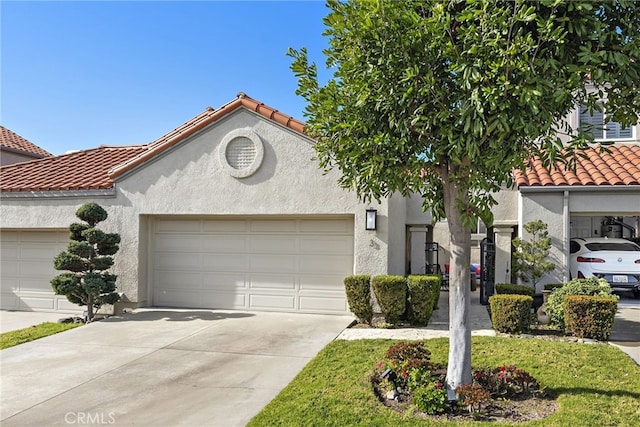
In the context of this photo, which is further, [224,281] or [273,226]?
[224,281]

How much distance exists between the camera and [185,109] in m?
14.1

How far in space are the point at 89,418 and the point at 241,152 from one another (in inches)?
278

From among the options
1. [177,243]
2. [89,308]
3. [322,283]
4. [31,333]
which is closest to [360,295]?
[322,283]

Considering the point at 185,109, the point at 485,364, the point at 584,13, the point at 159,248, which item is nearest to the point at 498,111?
the point at 584,13

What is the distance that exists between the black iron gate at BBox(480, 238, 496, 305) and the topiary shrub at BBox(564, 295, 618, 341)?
14.2 ft

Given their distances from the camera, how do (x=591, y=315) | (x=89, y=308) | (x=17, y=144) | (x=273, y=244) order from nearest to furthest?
(x=591, y=315)
(x=89, y=308)
(x=273, y=244)
(x=17, y=144)

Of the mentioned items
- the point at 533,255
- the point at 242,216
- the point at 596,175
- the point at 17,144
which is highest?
the point at 17,144

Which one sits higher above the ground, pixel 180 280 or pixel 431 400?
pixel 180 280

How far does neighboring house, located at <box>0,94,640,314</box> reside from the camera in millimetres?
10586

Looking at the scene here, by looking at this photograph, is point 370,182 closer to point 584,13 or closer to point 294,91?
point 294,91

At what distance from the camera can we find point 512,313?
8.31 metres

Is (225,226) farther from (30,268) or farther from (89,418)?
(89,418)

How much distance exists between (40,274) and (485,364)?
11626mm

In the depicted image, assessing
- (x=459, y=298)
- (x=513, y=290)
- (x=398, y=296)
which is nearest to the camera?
(x=459, y=298)
